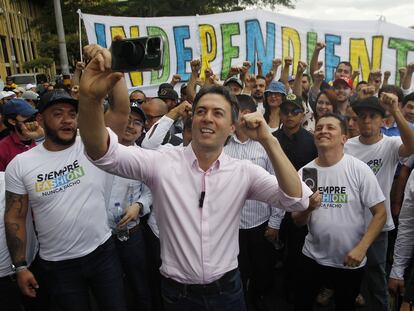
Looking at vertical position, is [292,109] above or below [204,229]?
above

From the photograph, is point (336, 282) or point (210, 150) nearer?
point (210, 150)

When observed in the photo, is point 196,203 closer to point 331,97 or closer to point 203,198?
point 203,198

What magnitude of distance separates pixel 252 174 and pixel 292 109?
77.1 inches

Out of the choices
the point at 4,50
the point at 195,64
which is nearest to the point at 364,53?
the point at 195,64

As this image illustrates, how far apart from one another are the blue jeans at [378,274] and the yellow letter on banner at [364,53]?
17.8 feet

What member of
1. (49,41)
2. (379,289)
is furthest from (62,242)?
(49,41)

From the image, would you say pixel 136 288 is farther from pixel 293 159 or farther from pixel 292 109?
pixel 292 109

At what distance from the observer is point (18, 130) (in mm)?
3375

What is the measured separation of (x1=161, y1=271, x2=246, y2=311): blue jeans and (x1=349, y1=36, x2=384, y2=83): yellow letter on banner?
6775 millimetres

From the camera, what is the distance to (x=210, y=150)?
186 centimetres

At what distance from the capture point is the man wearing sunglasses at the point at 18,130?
10.6 feet

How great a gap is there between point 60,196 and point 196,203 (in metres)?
1.07

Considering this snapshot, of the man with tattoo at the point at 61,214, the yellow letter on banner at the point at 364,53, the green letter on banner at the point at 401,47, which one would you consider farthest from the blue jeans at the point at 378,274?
the green letter on banner at the point at 401,47

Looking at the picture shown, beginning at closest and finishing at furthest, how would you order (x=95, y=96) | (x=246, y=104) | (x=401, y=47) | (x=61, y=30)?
1. (x=95, y=96)
2. (x=246, y=104)
3. (x=401, y=47)
4. (x=61, y=30)
